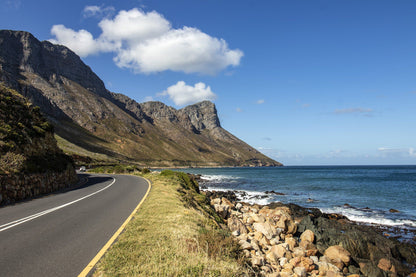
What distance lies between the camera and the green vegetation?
54.1 ft

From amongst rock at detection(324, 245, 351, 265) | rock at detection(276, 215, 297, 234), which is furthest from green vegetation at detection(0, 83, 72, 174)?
rock at detection(324, 245, 351, 265)

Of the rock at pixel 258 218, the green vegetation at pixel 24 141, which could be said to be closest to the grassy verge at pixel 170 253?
the rock at pixel 258 218

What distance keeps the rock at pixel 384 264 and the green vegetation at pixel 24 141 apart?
21.5 metres

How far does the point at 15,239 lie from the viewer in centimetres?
731

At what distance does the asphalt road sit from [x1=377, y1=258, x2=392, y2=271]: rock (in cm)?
1224

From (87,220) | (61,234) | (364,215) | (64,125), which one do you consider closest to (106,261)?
(61,234)

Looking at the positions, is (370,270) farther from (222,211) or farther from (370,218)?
(370,218)

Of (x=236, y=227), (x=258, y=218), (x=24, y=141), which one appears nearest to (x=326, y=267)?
(x=236, y=227)

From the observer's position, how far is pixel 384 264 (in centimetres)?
1142

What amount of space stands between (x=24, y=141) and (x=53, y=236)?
51.1 ft

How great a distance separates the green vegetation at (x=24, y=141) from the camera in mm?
16484

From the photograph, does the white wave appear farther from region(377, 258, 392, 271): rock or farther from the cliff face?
the cliff face

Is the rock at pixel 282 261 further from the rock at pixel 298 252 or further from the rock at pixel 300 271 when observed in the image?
the rock at pixel 298 252

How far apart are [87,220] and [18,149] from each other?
12.5 m
